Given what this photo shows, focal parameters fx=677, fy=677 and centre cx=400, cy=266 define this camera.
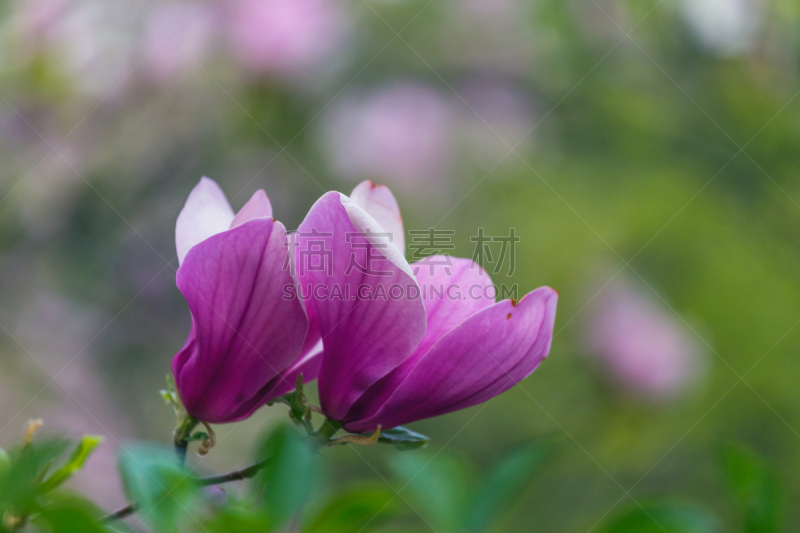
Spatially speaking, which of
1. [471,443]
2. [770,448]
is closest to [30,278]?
[471,443]

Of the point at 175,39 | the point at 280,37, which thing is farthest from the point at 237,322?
the point at 280,37

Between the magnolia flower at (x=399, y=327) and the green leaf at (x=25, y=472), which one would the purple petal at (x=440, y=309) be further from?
the green leaf at (x=25, y=472)

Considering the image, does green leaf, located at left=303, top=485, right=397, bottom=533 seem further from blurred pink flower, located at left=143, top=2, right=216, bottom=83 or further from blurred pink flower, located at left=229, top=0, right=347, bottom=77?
blurred pink flower, located at left=229, top=0, right=347, bottom=77

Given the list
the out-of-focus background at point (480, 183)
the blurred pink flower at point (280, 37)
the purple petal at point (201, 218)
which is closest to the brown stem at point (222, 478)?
the purple petal at point (201, 218)

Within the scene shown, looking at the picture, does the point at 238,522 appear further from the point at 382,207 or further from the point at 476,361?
the point at 382,207

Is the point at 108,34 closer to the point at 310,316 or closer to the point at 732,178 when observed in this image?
the point at 310,316

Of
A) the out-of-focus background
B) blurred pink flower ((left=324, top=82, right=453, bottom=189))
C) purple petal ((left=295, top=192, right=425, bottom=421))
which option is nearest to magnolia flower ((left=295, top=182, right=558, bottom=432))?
purple petal ((left=295, top=192, right=425, bottom=421))
